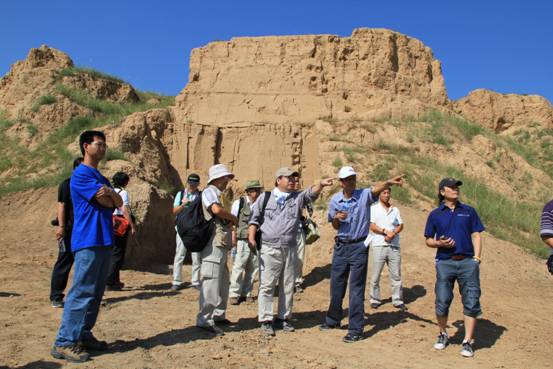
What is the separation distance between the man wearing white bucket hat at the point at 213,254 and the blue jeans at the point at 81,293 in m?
1.19

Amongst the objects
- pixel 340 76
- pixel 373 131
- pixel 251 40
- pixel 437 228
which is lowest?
pixel 437 228

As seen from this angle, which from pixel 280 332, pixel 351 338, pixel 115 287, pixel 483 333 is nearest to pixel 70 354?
pixel 280 332

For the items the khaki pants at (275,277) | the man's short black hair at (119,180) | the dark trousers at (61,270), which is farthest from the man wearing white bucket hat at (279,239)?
the man's short black hair at (119,180)

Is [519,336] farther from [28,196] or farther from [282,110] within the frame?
[282,110]

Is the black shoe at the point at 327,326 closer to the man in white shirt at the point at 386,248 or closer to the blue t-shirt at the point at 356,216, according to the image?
the blue t-shirt at the point at 356,216

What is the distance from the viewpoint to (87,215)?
453 centimetres

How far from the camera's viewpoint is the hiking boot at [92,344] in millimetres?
4629

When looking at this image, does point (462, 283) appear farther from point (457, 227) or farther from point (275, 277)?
point (275, 277)

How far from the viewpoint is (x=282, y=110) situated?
18312 millimetres

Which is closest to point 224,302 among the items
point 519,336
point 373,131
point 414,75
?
point 519,336

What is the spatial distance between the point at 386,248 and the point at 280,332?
224cm

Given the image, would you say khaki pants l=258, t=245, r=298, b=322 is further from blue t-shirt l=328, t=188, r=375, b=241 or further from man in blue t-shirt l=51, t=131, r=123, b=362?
man in blue t-shirt l=51, t=131, r=123, b=362

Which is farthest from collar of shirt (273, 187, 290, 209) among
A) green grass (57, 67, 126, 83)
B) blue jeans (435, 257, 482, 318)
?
green grass (57, 67, 126, 83)

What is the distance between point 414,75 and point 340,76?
2.99 metres
